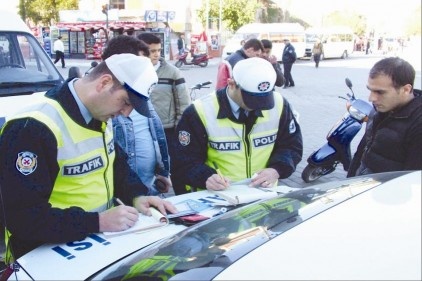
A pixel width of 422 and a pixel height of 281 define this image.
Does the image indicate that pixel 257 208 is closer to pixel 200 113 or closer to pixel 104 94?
pixel 104 94

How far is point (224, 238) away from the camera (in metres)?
1.67

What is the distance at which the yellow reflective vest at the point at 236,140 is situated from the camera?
9.45ft

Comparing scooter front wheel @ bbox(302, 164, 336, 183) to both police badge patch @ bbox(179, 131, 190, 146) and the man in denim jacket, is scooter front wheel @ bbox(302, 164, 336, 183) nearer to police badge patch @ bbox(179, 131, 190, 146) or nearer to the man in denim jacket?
the man in denim jacket

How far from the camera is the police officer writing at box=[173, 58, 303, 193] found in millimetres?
2768

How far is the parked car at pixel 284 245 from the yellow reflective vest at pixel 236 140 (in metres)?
0.81

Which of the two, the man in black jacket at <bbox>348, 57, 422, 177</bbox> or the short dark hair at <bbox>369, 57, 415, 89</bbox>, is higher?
the short dark hair at <bbox>369, 57, 415, 89</bbox>

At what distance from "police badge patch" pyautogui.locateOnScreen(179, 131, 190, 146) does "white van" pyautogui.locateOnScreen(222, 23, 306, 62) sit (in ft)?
87.7

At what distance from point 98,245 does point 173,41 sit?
3180 cm

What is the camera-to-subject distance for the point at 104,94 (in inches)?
83.0

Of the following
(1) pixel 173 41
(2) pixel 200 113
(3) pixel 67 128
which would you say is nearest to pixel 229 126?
(2) pixel 200 113

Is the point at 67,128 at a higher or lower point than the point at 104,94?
lower

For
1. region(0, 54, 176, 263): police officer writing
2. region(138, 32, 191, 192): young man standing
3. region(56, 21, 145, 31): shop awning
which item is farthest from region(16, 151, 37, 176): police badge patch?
region(56, 21, 145, 31): shop awning

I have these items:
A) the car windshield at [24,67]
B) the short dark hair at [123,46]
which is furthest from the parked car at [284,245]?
the car windshield at [24,67]

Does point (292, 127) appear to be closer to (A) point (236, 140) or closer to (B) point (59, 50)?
(A) point (236, 140)
